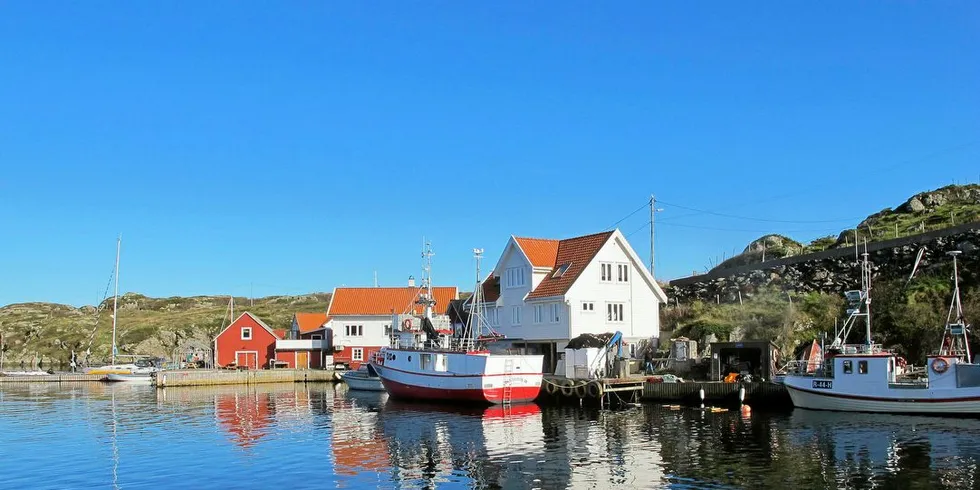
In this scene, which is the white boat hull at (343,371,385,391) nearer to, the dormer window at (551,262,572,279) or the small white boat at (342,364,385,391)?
the small white boat at (342,364,385,391)

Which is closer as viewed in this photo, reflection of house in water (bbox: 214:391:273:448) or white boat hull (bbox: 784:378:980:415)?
reflection of house in water (bbox: 214:391:273:448)

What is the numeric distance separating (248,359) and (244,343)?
5.51 feet

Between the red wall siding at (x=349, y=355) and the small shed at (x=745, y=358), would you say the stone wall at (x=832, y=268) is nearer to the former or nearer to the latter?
the small shed at (x=745, y=358)

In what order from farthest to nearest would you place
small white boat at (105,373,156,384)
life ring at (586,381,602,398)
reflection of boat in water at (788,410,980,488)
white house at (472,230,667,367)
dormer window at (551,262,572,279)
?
small white boat at (105,373,156,384), dormer window at (551,262,572,279), white house at (472,230,667,367), life ring at (586,381,602,398), reflection of boat in water at (788,410,980,488)

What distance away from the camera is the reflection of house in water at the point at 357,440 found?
28.0 m

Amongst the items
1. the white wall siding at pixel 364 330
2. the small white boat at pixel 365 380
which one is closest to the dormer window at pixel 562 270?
the small white boat at pixel 365 380

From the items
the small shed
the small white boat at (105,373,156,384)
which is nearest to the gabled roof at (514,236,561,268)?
the small shed

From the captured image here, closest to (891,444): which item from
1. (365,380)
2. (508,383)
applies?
(508,383)

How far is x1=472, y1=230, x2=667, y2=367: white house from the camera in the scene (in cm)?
5519

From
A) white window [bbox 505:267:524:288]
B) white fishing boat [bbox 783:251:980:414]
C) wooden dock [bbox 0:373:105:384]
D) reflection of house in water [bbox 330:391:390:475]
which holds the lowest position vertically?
wooden dock [bbox 0:373:105:384]

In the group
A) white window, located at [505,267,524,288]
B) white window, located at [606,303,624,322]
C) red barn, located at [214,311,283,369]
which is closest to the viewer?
white window, located at [606,303,624,322]

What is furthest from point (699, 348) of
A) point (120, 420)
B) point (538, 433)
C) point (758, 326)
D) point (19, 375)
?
point (19, 375)

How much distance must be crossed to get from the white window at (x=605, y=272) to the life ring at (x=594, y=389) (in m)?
11.3

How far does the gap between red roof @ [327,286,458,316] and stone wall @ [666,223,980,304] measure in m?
26.4
